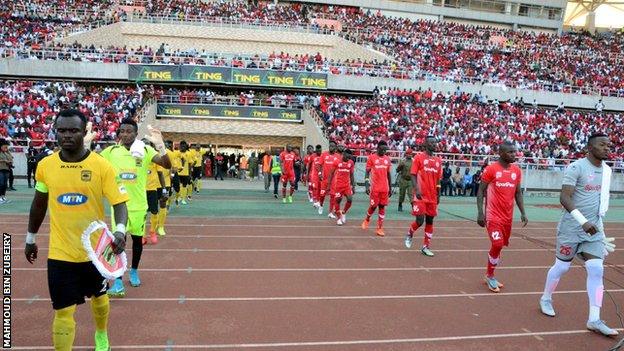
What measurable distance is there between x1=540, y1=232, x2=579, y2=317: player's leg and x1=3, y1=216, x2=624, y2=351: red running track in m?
0.13

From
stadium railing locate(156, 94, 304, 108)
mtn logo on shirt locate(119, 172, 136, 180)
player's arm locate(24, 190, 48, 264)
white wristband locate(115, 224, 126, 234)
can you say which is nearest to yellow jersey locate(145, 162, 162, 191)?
mtn logo on shirt locate(119, 172, 136, 180)

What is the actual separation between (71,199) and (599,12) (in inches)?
3171

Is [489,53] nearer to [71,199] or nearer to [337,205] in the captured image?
[337,205]

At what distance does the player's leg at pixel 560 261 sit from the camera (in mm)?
5383

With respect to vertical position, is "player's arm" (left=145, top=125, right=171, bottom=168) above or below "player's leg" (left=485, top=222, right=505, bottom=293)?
above

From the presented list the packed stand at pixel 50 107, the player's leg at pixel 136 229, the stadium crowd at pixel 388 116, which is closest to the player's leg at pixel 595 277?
the player's leg at pixel 136 229

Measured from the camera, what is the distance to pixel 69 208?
3711 millimetres

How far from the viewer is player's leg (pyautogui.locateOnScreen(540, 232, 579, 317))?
5.38 m

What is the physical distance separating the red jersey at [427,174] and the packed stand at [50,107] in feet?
51.6

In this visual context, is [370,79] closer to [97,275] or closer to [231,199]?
[231,199]

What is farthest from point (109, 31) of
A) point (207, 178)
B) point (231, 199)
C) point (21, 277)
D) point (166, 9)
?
point (21, 277)

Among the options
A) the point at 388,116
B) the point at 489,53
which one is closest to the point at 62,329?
the point at 388,116

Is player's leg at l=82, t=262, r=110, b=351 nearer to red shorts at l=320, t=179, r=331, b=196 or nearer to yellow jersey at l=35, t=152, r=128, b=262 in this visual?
yellow jersey at l=35, t=152, r=128, b=262

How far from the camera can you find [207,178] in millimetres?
25438
